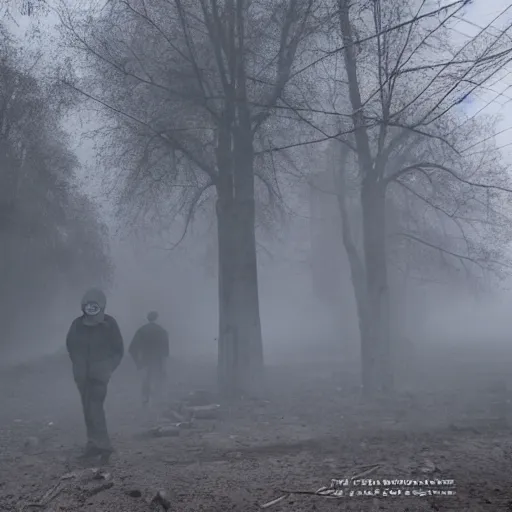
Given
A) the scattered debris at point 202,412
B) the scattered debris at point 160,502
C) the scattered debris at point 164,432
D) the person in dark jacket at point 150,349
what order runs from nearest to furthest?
the scattered debris at point 160,502, the scattered debris at point 164,432, the scattered debris at point 202,412, the person in dark jacket at point 150,349

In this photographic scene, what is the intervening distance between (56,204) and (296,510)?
17210mm

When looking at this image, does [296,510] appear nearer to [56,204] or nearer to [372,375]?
[372,375]

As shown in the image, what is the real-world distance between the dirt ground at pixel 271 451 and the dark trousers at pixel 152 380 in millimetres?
317


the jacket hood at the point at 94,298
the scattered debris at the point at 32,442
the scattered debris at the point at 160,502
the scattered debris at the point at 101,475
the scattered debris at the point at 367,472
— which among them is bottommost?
the scattered debris at the point at 160,502

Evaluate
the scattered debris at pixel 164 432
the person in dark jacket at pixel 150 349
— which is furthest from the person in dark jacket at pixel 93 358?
the person in dark jacket at pixel 150 349

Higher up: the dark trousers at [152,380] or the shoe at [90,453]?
the dark trousers at [152,380]

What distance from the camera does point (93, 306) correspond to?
7559mm

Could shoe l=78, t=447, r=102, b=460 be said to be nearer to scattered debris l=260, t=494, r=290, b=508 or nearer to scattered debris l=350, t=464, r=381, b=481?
scattered debris l=260, t=494, r=290, b=508

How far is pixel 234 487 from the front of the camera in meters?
6.06

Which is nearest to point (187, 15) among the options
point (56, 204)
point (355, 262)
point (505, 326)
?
point (355, 262)

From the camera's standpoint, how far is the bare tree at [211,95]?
1302 centimetres

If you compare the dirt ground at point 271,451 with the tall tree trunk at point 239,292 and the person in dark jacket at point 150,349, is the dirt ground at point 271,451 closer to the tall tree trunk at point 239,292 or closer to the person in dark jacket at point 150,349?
the person in dark jacket at point 150,349

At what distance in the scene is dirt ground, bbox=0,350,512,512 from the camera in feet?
18.6

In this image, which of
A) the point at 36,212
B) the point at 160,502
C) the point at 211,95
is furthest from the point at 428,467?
the point at 36,212
